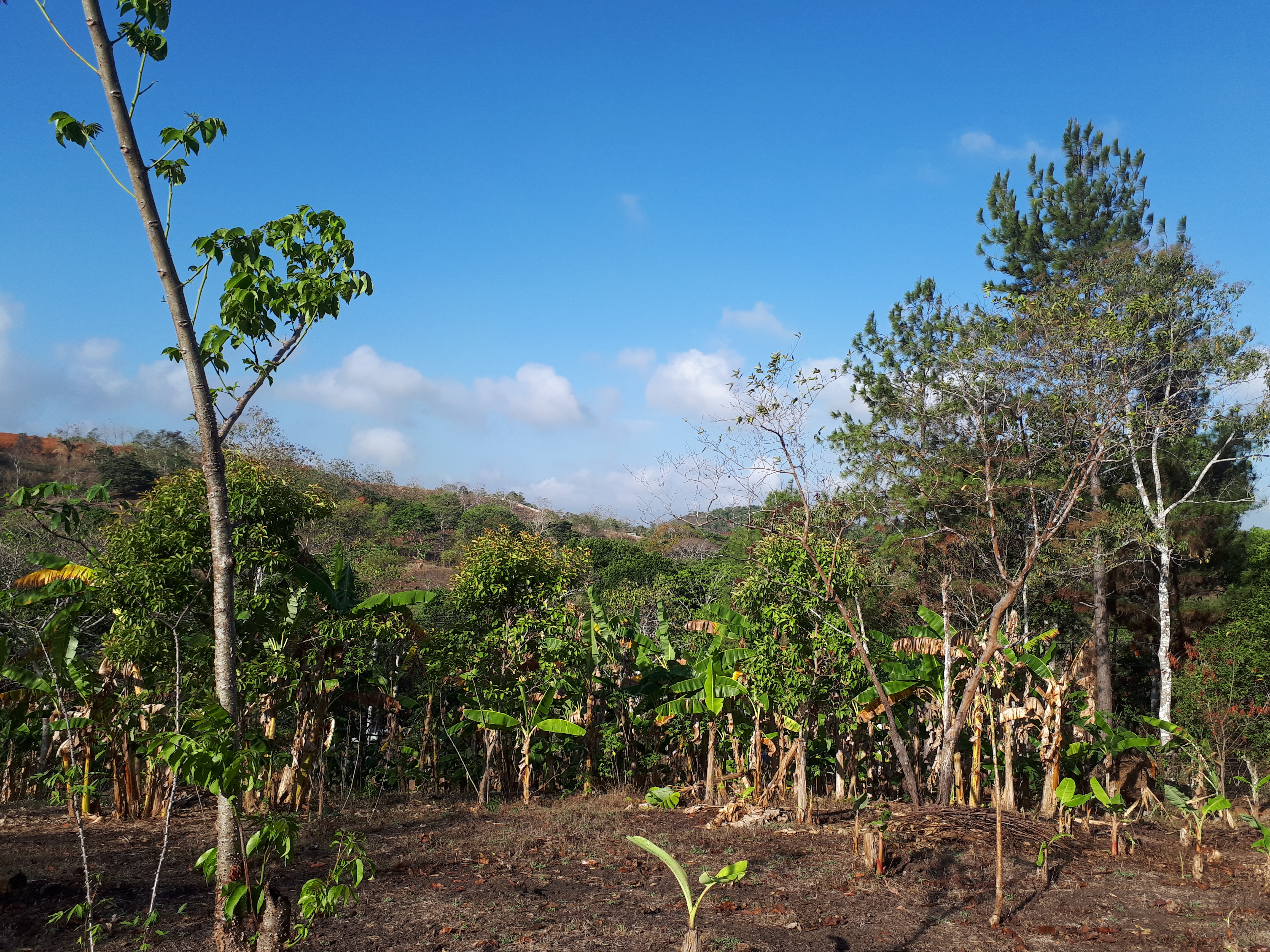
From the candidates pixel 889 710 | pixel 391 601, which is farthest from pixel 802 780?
pixel 391 601

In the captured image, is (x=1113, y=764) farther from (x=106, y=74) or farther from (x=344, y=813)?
(x=106, y=74)

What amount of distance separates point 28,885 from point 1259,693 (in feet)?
61.0

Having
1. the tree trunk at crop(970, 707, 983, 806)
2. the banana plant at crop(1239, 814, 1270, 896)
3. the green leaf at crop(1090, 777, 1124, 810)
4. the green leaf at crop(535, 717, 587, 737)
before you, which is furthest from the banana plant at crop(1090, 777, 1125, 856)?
the green leaf at crop(535, 717, 587, 737)

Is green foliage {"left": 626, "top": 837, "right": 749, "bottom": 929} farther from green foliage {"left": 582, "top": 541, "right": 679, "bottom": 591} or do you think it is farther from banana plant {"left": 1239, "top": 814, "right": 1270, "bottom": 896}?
green foliage {"left": 582, "top": 541, "right": 679, "bottom": 591}

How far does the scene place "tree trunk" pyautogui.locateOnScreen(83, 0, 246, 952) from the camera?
3352 millimetres

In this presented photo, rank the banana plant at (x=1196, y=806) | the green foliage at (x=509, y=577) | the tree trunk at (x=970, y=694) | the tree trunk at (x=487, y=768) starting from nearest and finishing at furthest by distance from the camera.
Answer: the banana plant at (x=1196, y=806), the tree trunk at (x=970, y=694), the tree trunk at (x=487, y=768), the green foliage at (x=509, y=577)

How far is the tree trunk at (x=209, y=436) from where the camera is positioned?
3352 mm

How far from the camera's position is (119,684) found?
876 cm

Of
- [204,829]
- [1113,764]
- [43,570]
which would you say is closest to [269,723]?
[204,829]

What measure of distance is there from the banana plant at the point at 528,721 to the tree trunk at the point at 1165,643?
11.7 meters

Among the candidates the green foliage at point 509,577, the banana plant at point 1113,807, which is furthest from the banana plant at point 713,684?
the banana plant at point 1113,807

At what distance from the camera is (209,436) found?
3465 mm

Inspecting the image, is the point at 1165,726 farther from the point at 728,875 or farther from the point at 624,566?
the point at 624,566

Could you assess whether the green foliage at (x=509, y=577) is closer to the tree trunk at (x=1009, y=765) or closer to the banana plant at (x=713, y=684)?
the banana plant at (x=713, y=684)
